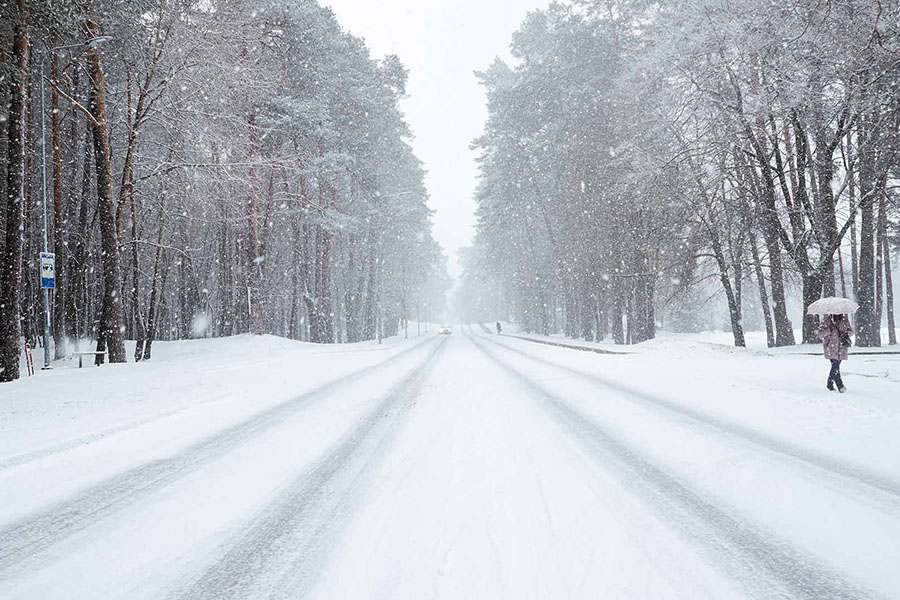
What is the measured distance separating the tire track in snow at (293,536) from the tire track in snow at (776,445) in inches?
145

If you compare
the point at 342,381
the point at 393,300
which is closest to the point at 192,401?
the point at 342,381

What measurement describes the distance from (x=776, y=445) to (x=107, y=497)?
584 cm

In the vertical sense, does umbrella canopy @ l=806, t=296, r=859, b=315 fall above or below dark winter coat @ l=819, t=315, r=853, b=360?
above

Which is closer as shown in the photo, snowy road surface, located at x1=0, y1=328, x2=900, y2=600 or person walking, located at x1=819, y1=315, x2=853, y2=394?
snowy road surface, located at x1=0, y1=328, x2=900, y2=600

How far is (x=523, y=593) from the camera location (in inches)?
83.6

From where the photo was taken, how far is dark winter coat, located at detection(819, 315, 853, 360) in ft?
25.3

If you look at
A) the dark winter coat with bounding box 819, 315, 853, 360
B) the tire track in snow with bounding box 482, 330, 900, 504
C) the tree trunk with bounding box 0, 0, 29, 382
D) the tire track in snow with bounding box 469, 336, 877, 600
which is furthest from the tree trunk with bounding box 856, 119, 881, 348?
the tree trunk with bounding box 0, 0, 29, 382

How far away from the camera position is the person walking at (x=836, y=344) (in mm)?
7578

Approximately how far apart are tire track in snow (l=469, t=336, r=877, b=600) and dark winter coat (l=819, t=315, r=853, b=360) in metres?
5.72

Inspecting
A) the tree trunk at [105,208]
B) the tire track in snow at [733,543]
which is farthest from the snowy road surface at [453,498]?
the tree trunk at [105,208]

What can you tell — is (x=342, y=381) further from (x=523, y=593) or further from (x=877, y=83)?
(x=877, y=83)

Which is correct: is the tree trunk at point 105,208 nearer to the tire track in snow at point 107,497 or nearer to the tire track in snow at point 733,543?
the tire track in snow at point 107,497

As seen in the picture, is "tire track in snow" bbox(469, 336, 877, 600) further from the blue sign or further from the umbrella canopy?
the blue sign

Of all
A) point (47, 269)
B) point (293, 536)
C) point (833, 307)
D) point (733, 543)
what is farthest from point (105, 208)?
point (833, 307)
